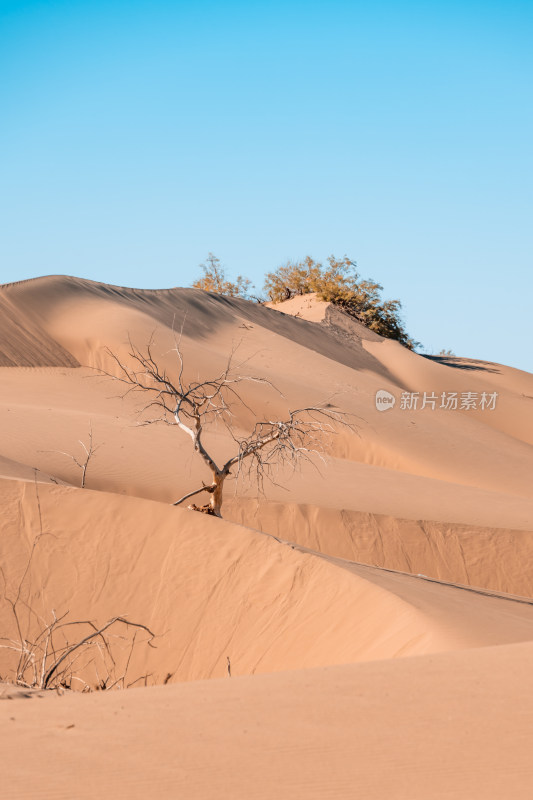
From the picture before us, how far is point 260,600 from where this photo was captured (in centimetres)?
908

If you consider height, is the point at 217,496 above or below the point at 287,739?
above

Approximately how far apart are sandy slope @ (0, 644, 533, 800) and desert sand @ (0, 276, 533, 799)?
0.01m

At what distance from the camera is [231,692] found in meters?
4.59

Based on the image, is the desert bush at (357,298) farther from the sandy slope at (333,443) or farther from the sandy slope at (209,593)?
the sandy slope at (209,593)

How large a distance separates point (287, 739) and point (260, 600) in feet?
17.7

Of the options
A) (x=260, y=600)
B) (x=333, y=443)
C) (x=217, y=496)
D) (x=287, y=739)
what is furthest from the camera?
(x=333, y=443)

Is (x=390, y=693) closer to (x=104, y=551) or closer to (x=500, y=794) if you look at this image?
(x=500, y=794)

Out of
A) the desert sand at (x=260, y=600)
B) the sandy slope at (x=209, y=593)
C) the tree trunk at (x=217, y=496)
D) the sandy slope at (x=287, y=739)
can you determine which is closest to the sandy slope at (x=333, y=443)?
the desert sand at (x=260, y=600)

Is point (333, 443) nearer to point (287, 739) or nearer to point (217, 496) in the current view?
point (217, 496)

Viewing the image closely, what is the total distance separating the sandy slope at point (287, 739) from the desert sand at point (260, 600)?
0.01 m

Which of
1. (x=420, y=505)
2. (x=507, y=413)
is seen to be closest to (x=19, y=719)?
(x=420, y=505)

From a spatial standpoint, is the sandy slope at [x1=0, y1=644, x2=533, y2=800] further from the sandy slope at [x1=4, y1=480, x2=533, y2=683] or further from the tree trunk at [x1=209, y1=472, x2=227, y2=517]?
the tree trunk at [x1=209, y1=472, x2=227, y2=517]

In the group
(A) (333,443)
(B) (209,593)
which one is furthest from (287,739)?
(A) (333,443)

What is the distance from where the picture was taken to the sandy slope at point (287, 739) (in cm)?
321
